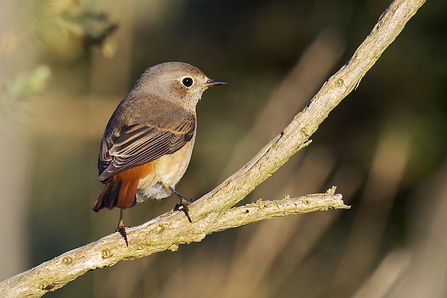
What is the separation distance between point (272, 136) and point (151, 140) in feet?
6.71

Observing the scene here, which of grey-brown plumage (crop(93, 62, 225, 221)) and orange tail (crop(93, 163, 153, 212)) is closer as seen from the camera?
orange tail (crop(93, 163, 153, 212))

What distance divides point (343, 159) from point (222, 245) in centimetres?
181

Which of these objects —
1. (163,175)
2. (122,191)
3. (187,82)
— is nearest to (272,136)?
(187,82)

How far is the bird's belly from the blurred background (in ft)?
4.32

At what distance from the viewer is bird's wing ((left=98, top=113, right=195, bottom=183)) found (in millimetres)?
2886

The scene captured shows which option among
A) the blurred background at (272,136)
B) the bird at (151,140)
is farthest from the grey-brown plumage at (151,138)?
the blurred background at (272,136)

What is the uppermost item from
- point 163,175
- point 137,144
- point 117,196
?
point 137,144

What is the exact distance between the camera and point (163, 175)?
3.28 meters

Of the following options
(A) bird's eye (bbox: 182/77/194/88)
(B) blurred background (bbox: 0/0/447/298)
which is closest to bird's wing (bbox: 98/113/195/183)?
(A) bird's eye (bbox: 182/77/194/88)

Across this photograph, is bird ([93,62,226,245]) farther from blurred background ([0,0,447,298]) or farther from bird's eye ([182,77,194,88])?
blurred background ([0,0,447,298])

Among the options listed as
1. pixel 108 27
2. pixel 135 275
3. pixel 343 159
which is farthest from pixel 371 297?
pixel 108 27

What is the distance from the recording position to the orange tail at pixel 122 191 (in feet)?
8.84

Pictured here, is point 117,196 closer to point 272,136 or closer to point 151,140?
point 151,140

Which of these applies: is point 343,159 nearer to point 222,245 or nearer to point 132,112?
point 222,245
